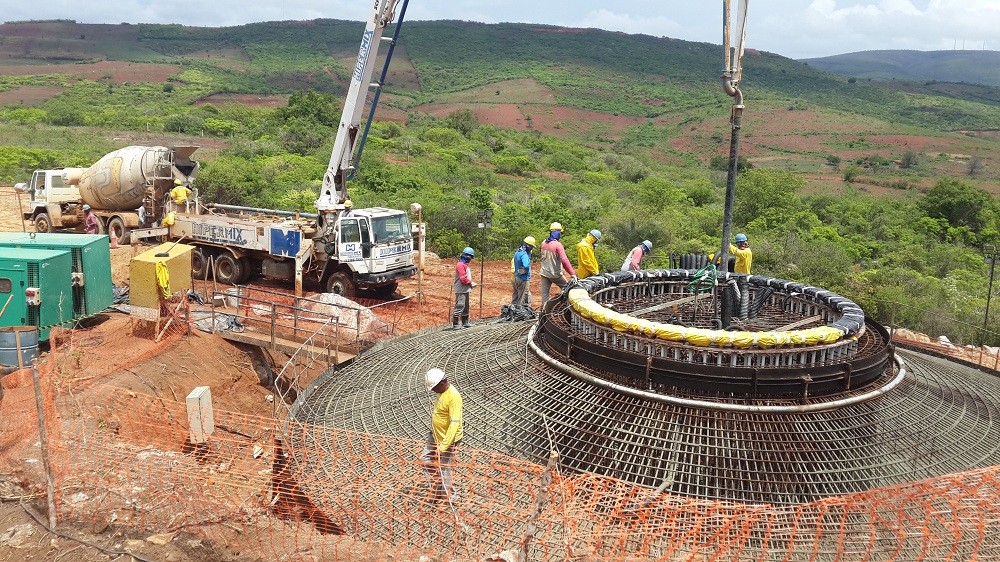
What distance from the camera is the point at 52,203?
23.2 m

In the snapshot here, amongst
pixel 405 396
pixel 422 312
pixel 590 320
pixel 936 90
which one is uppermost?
pixel 936 90

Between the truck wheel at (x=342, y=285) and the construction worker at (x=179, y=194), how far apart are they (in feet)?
18.1

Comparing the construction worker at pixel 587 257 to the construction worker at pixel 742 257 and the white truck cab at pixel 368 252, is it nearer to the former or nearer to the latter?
the construction worker at pixel 742 257

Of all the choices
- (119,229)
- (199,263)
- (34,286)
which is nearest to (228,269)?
(199,263)

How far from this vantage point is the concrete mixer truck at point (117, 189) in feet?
70.7

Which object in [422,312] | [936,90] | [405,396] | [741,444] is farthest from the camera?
[936,90]

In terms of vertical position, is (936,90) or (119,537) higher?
(936,90)

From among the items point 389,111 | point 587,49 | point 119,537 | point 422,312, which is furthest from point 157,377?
point 587,49

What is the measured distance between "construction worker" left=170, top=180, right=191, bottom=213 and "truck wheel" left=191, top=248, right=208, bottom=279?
1541mm

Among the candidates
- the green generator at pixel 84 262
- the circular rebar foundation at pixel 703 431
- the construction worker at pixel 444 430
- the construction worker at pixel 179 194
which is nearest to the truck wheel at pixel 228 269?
the construction worker at pixel 179 194

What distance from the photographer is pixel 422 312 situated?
59.5ft

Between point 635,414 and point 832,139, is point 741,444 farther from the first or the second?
point 832,139

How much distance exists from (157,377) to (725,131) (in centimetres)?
7601

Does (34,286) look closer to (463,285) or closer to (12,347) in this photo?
(12,347)
